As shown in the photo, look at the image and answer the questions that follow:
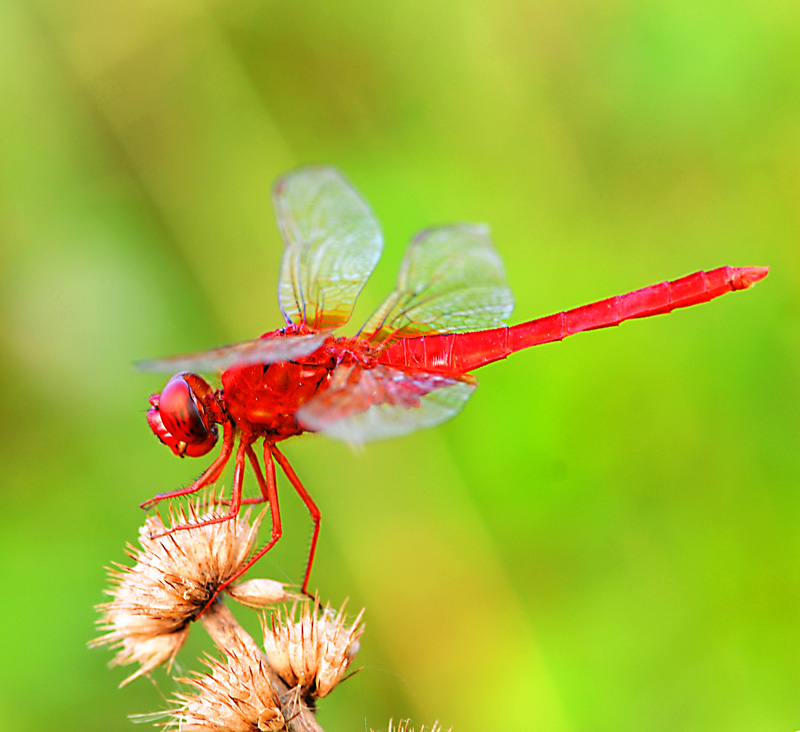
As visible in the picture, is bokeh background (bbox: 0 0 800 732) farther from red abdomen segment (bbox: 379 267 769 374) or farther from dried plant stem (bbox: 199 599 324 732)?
dried plant stem (bbox: 199 599 324 732)

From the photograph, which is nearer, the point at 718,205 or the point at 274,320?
the point at 718,205

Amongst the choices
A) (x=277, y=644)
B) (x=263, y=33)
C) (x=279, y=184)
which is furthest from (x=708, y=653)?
(x=263, y=33)

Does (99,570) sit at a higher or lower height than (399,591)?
higher

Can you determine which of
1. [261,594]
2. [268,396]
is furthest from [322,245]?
[261,594]

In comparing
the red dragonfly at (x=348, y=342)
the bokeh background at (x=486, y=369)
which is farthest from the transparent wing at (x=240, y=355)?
the bokeh background at (x=486, y=369)

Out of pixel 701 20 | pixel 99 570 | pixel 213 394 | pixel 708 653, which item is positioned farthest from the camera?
pixel 701 20

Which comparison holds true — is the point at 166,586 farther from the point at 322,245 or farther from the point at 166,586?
the point at 322,245

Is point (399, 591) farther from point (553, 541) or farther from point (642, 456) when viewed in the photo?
point (642, 456)

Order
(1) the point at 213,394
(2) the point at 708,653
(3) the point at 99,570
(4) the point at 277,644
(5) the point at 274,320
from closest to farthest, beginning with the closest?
(4) the point at 277,644 < (1) the point at 213,394 < (2) the point at 708,653 < (3) the point at 99,570 < (5) the point at 274,320
